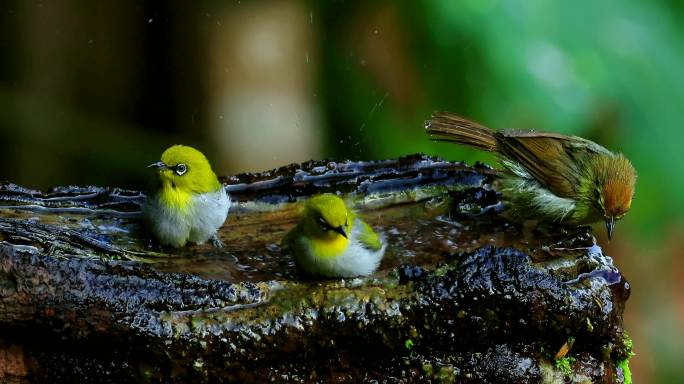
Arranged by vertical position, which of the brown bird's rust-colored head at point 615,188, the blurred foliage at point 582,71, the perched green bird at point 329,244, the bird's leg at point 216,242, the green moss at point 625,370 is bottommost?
the green moss at point 625,370

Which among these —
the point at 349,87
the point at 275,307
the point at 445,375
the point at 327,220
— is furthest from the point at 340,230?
the point at 349,87

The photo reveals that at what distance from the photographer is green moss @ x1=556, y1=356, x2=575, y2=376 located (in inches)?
154

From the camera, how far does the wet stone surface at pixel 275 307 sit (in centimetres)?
334

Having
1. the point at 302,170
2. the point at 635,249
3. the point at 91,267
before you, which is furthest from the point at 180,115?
the point at 91,267

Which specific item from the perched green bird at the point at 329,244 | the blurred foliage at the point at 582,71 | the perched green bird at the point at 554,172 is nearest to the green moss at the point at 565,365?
the perched green bird at the point at 329,244

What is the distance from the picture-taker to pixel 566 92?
523cm

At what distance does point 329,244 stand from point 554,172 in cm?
193

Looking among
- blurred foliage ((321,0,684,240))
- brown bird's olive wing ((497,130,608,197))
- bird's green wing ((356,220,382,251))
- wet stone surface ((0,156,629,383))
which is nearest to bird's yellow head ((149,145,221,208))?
wet stone surface ((0,156,629,383))

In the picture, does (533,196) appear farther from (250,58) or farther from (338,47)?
(250,58)

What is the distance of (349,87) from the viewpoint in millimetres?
6457

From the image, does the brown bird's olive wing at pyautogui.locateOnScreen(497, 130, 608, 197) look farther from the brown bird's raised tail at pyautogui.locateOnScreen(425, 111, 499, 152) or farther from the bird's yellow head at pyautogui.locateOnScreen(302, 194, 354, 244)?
the bird's yellow head at pyautogui.locateOnScreen(302, 194, 354, 244)

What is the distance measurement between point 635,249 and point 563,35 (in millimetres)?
1416

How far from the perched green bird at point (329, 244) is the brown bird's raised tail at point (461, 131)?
5.44 feet

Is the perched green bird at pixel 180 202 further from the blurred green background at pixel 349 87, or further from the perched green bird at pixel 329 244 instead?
the blurred green background at pixel 349 87
